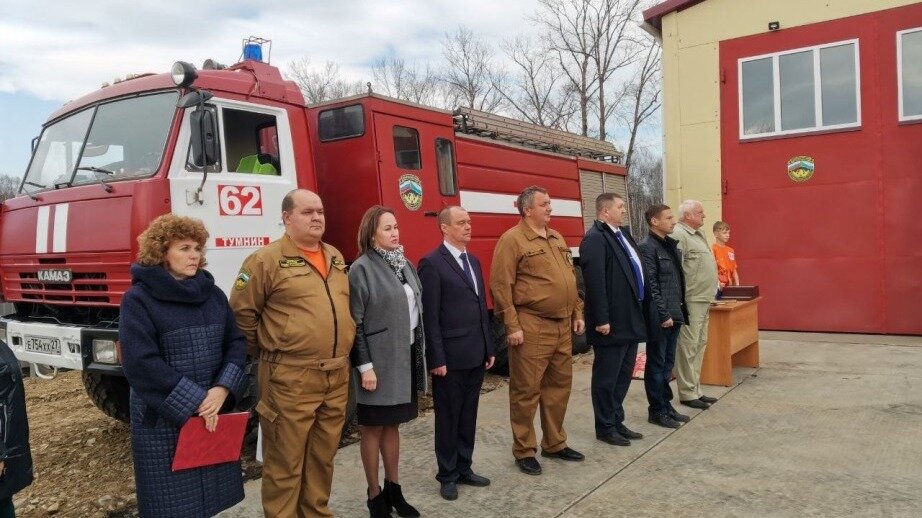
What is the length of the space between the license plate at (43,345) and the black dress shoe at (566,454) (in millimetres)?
3321

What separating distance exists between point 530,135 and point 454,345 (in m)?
4.75

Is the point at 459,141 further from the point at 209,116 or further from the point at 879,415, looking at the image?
the point at 879,415

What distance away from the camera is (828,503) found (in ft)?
12.2

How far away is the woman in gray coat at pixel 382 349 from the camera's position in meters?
3.53

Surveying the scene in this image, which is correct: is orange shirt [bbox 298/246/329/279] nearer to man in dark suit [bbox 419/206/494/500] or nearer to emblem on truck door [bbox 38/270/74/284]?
man in dark suit [bbox 419/206/494/500]

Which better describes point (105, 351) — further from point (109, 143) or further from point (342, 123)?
point (342, 123)

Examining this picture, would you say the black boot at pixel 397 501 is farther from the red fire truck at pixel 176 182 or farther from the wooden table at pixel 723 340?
the wooden table at pixel 723 340

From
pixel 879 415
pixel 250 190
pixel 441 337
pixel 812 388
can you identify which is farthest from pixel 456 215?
pixel 812 388

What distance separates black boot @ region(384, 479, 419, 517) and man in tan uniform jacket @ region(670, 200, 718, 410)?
307 cm

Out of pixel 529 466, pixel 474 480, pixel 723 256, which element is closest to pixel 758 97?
pixel 723 256

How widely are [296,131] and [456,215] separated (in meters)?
1.81

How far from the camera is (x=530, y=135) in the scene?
822 centimetres

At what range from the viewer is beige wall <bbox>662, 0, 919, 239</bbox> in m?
10.2

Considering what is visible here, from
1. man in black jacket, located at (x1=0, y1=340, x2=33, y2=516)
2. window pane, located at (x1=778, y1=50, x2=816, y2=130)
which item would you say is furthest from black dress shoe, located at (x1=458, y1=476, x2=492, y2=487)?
window pane, located at (x1=778, y1=50, x2=816, y2=130)
